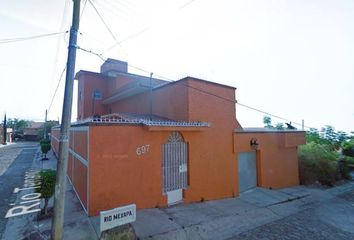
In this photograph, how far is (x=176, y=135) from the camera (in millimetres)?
7926

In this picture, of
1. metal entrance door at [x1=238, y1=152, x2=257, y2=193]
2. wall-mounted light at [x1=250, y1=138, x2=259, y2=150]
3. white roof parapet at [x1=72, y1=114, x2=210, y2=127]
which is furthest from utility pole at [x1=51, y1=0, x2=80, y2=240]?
wall-mounted light at [x1=250, y1=138, x2=259, y2=150]

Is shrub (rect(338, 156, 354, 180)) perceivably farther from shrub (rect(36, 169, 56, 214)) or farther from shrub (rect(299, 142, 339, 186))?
shrub (rect(36, 169, 56, 214))

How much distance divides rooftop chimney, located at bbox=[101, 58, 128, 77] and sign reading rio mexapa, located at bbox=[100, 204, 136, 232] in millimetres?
12809

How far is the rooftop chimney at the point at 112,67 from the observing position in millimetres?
15995

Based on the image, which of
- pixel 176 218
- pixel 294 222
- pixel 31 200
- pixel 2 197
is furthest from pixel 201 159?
pixel 2 197

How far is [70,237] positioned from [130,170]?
7.51 feet

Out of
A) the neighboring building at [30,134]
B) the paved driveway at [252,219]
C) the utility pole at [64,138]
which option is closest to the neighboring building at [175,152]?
the paved driveway at [252,219]

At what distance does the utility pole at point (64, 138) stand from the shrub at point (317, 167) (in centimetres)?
1496

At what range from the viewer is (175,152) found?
783 cm

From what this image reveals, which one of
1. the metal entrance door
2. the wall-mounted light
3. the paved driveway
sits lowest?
the paved driveway

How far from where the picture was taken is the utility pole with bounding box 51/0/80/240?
15.0ft

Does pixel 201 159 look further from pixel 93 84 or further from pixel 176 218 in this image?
pixel 93 84

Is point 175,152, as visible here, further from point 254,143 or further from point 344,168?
point 344,168

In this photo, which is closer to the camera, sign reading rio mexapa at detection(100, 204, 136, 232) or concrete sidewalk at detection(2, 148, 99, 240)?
sign reading rio mexapa at detection(100, 204, 136, 232)
